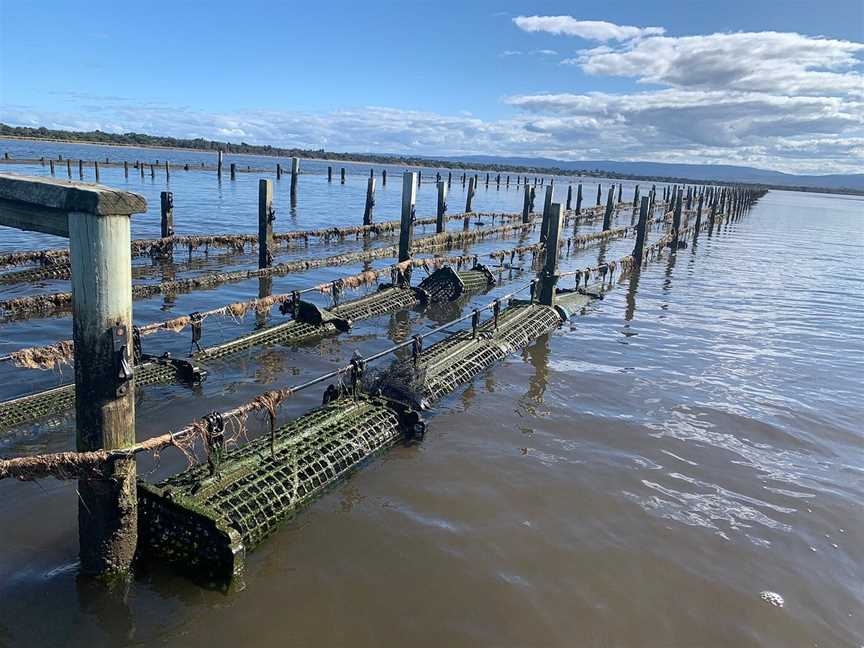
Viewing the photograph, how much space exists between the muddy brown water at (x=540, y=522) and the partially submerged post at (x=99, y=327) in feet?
1.72

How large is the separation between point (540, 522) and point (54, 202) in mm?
4918

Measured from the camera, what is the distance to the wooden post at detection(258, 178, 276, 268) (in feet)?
60.2

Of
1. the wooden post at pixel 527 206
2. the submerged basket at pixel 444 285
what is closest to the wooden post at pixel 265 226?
the submerged basket at pixel 444 285

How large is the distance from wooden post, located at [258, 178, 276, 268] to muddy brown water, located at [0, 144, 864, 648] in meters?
6.96

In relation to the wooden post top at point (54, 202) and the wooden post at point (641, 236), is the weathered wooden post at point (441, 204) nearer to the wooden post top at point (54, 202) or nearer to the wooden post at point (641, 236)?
the wooden post at point (641, 236)

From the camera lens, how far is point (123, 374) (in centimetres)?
412

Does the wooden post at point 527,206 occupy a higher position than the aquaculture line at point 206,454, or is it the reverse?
the wooden post at point 527,206

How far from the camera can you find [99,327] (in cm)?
398

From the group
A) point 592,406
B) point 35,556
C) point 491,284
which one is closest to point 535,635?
point 35,556

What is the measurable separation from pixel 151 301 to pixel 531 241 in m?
22.8

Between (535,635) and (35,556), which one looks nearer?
(535,635)

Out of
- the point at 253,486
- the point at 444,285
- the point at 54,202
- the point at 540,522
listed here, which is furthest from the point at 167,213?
the point at 540,522

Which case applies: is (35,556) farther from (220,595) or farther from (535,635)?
(535,635)

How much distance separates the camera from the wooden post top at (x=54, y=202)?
146 inches
